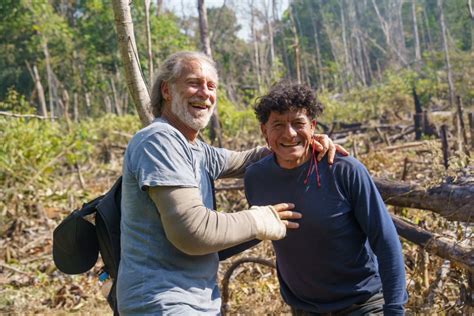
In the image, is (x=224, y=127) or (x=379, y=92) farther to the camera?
(x=379, y=92)

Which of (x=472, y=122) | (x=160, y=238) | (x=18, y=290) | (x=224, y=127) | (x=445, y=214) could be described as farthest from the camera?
(x=224, y=127)

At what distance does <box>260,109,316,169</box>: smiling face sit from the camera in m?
2.23

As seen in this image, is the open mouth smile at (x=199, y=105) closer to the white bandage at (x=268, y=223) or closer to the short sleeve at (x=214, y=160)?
the short sleeve at (x=214, y=160)

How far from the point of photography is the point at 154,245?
1.95m

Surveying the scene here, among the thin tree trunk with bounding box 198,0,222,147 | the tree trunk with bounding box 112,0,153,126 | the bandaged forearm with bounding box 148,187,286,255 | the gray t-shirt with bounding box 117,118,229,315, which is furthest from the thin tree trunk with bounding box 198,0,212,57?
the bandaged forearm with bounding box 148,187,286,255

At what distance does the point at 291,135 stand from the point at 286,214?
0.32 meters

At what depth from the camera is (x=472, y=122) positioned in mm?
8469

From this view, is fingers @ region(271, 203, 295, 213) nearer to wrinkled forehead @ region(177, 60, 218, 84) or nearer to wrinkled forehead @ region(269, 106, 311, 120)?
wrinkled forehead @ region(269, 106, 311, 120)

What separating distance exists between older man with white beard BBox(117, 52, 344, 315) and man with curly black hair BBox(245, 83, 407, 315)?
0.12 metres

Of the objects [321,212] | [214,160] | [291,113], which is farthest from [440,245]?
[214,160]

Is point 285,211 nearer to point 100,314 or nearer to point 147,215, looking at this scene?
point 147,215

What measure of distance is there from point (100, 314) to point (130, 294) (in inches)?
144

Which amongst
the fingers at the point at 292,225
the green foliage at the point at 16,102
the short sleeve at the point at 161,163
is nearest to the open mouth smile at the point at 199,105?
the short sleeve at the point at 161,163

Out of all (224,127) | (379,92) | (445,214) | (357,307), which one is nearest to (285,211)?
(357,307)
